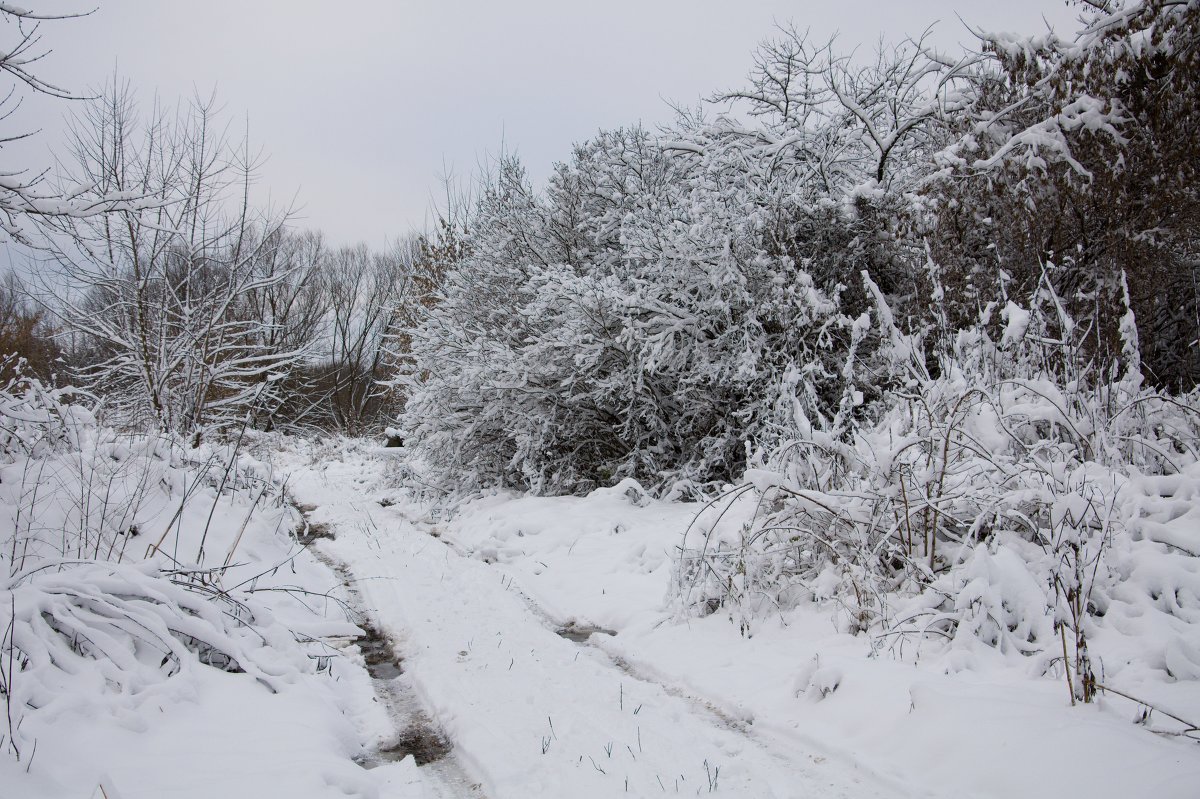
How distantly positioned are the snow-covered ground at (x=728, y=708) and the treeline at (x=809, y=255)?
175cm

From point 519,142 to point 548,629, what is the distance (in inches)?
425

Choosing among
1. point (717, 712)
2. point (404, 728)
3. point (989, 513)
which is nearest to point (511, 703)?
point (404, 728)

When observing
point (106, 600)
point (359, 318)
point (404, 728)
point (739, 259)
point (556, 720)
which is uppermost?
point (359, 318)

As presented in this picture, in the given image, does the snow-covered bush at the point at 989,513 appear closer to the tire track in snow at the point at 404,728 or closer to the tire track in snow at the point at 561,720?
the tire track in snow at the point at 561,720

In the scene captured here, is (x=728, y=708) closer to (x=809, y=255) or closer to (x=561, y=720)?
(x=561, y=720)

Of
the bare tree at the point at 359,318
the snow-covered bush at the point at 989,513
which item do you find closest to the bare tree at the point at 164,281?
the snow-covered bush at the point at 989,513

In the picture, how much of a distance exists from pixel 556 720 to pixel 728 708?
89 cm

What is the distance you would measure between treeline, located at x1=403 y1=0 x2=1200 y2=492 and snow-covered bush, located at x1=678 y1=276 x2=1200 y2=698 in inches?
11.8

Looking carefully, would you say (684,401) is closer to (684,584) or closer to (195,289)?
(684,584)

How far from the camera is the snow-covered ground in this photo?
2.37 meters

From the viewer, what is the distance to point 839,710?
118 inches

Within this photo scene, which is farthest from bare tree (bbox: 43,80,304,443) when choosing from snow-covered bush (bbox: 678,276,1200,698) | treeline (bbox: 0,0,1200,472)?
snow-covered bush (bbox: 678,276,1200,698)

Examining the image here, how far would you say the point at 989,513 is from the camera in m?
3.77

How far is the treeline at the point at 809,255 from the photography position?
19.2 feet
